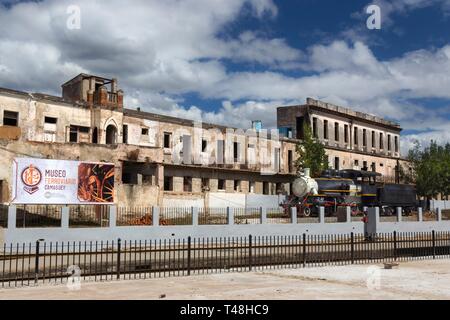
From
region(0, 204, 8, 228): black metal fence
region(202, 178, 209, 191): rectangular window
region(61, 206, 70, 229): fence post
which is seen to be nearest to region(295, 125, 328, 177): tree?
region(202, 178, 209, 191): rectangular window

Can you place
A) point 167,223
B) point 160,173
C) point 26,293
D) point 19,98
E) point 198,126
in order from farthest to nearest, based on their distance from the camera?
point 198,126 < point 160,173 < point 19,98 < point 167,223 < point 26,293

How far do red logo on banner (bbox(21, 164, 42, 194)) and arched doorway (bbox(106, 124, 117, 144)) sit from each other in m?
12.1

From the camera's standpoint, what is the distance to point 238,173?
45375mm

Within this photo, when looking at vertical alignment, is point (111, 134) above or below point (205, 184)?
above

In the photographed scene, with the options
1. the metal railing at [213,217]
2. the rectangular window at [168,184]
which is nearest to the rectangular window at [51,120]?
the rectangular window at [168,184]

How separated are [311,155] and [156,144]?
617 inches

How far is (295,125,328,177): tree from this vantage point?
157 ft

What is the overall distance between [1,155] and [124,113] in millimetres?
11257

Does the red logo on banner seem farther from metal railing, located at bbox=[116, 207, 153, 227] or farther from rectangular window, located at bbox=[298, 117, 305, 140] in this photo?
rectangular window, located at bbox=[298, 117, 305, 140]

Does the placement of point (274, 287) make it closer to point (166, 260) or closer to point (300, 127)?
point (166, 260)

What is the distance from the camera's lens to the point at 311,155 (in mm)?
48375

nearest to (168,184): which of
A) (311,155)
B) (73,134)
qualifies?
(73,134)
